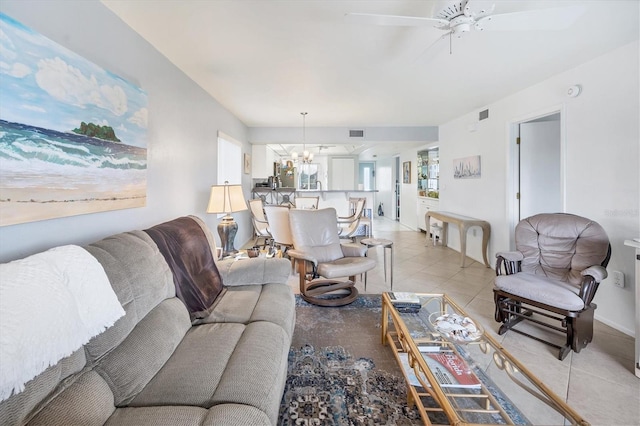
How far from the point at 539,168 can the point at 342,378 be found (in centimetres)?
387

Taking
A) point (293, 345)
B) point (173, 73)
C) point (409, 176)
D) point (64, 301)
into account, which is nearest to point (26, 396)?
point (64, 301)

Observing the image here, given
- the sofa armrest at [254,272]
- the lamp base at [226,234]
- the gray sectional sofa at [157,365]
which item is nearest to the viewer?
the gray sectional sofa at [157,365]

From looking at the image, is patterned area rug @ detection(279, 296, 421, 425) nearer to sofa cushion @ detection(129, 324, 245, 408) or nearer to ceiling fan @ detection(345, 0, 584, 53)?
sofa cushion @ detection(129, 324, 245, 408)

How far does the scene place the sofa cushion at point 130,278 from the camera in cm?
110

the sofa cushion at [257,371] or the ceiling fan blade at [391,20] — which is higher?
the ceiling fan blade at [391,20]

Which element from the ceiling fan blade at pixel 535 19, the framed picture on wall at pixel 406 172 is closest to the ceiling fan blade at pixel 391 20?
the ceiling fan blade at pixel 535 19

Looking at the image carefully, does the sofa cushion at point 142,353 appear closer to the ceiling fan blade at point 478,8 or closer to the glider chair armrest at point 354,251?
the glider chair armrest at point 354,251

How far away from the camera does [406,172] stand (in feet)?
27.0

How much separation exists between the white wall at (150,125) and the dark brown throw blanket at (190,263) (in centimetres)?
42

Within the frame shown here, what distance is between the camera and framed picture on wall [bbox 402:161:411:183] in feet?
26.3

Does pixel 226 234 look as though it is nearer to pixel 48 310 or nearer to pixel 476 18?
pixel 48 310

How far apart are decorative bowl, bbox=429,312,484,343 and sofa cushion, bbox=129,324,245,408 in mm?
1169

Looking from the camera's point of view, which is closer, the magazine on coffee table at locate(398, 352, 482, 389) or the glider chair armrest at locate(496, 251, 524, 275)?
the magazine on coffee table at locate(398, 352, 482, 389)

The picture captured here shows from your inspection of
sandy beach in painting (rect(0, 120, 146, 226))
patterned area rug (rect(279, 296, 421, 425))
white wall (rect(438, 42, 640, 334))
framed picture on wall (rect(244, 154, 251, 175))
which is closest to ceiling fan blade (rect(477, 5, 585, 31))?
white wall (rect(438, 42, 640, 334))
